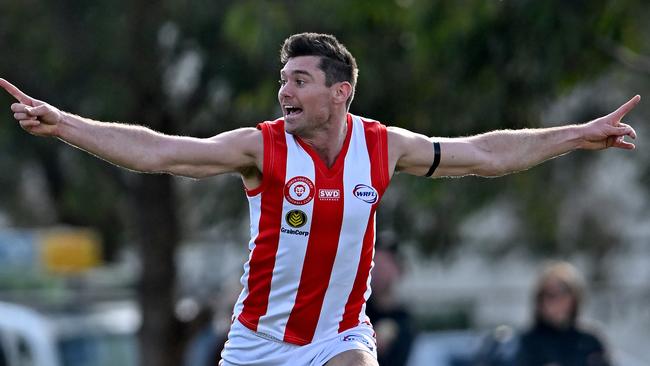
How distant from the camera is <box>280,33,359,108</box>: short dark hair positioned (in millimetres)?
7430

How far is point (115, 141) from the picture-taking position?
275 inches

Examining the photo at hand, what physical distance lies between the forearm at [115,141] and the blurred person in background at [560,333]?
14.0 ft

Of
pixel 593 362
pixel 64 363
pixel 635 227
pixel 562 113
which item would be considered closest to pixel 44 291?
pixel 64 363

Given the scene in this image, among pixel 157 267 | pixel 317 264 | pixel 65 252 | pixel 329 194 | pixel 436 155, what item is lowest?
pixel 65 252

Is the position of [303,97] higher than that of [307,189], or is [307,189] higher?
[303,97]

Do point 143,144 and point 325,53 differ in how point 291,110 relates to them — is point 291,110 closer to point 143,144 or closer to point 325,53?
point 325,53

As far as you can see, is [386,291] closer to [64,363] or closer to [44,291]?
[64,363]

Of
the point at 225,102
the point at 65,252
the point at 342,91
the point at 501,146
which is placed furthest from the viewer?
the point at 65,252

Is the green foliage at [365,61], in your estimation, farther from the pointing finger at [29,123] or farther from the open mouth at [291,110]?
the pointing finger at [29,123]

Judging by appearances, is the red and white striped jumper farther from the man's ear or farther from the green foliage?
the green foliage

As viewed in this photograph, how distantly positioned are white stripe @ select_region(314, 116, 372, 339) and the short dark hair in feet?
1.17

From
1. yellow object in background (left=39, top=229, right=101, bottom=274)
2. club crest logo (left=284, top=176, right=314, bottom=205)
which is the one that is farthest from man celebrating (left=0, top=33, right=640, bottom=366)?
yellow object in background (left=39, top=229, right=101, bottom=274)

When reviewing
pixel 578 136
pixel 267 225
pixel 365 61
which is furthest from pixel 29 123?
pixel 365 61

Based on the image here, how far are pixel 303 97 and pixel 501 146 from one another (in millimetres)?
1053
